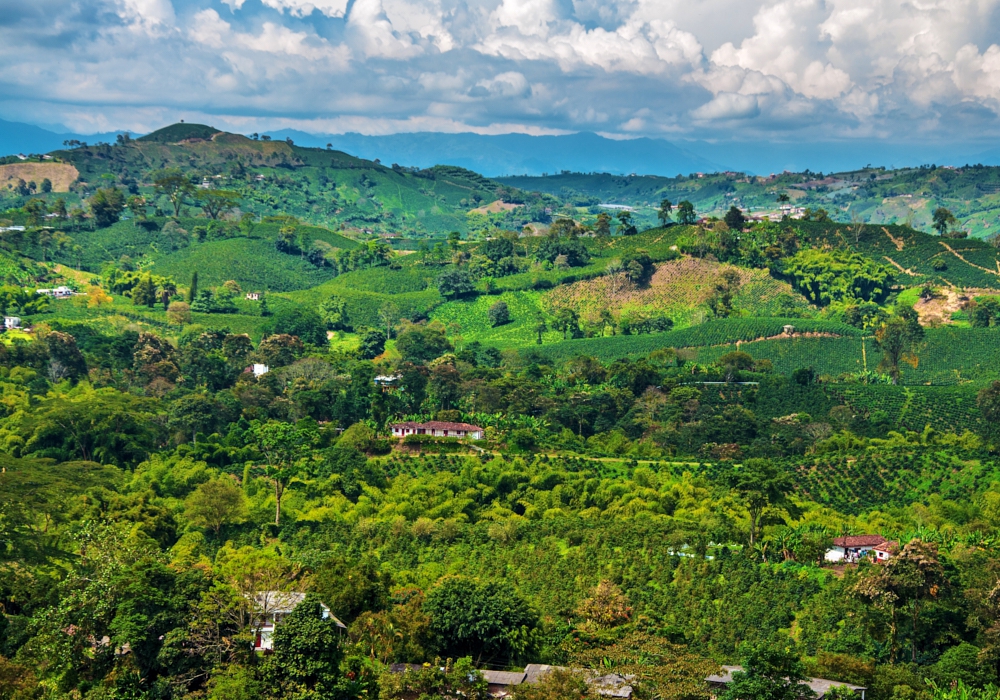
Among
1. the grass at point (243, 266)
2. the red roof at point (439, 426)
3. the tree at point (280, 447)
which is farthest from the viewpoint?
the grass at point (243, 266)

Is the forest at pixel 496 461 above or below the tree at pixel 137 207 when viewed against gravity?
below

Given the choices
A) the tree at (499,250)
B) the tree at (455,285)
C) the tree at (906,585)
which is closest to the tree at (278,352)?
the tree at (455,285)

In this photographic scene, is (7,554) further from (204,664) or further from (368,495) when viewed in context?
(368,495)

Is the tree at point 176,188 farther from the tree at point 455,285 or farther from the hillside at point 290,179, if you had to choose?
the tree at point 455,285

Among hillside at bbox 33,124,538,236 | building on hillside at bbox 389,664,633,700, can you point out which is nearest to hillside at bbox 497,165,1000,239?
hillside at bbox 33,124,538,236

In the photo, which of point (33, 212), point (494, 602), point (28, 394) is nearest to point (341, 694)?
point (494, 602)

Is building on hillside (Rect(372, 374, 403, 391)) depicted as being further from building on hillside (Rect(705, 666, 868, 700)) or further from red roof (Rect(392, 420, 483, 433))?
building on hillside (Rect(705, 666, 868, 700))

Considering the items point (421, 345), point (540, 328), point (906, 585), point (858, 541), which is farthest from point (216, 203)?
point (906, 585)
